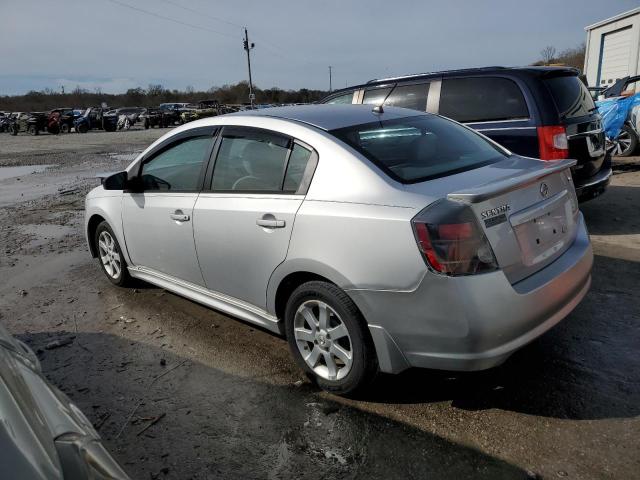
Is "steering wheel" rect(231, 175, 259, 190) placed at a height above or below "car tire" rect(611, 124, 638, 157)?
above

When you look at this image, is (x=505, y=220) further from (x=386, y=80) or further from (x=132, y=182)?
(x=386, y=80)

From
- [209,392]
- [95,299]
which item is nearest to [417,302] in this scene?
[209,392]

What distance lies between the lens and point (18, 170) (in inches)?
619

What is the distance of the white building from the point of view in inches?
824

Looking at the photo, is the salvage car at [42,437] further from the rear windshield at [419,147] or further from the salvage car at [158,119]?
the salvage car at [158,119]

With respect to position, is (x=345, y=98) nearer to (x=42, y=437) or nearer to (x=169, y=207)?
(x=169, y=207)

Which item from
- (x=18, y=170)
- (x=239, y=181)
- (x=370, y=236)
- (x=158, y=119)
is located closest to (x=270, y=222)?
(x=239, y=181)

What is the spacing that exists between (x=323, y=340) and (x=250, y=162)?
131 centimetres

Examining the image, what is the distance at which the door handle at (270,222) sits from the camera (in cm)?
309

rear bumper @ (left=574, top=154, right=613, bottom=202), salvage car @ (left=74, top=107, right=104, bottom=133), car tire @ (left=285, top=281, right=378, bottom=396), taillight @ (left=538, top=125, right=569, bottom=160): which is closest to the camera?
car tire @ (left=285, top=281, right=378, bottom=396)

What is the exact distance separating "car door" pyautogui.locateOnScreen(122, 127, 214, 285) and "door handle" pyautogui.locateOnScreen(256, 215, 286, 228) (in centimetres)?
79

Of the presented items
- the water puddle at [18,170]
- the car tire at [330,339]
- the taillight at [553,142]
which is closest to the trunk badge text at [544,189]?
the car tire at [330,339]

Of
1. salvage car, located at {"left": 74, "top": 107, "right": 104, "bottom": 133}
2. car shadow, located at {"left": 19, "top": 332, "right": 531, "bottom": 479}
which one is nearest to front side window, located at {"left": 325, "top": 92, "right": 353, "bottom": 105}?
car shadow, located at {"left": 19, "top": 332, "right": 531, "bottom": 479}

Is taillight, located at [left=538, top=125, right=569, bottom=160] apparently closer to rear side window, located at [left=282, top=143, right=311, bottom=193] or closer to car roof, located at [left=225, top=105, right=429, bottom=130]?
car roof, located at [left=225, top=105, right=429, bottom=130]
